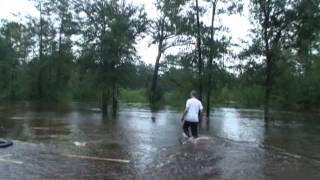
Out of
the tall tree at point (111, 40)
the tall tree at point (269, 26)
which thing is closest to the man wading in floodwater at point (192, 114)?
the tall tree at point (269, 26)

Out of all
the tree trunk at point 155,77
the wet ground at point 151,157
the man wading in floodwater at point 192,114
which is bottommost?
the wet ground at point 151,157

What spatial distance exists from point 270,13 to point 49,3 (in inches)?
1472

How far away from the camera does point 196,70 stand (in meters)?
36.8

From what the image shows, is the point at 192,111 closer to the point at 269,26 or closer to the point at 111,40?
the point at 269,26

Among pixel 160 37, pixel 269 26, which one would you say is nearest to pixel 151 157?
pixel 269 26

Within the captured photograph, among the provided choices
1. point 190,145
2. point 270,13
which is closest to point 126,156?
point 190,145

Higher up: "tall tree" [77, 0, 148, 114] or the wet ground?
"tall tree" [77, 0, 148, 114]

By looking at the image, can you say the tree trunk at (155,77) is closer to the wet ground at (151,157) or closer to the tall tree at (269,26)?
the tall tree at (269,26)

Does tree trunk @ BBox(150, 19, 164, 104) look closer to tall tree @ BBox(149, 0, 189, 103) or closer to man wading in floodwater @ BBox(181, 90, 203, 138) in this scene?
tall tree @ BBox(149, 0, 189, 103)

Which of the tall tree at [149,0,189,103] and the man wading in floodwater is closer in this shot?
the man wading in floodwater

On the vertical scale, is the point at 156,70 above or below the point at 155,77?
above

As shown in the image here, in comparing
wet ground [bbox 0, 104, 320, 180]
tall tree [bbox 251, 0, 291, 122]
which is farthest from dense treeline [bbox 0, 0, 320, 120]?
wet ground [bbox 0, 104, 320, 180]

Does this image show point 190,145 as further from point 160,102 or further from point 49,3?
point 49,3

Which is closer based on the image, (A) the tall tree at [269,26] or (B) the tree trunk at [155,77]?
(A) the tall tree at [269,26]
